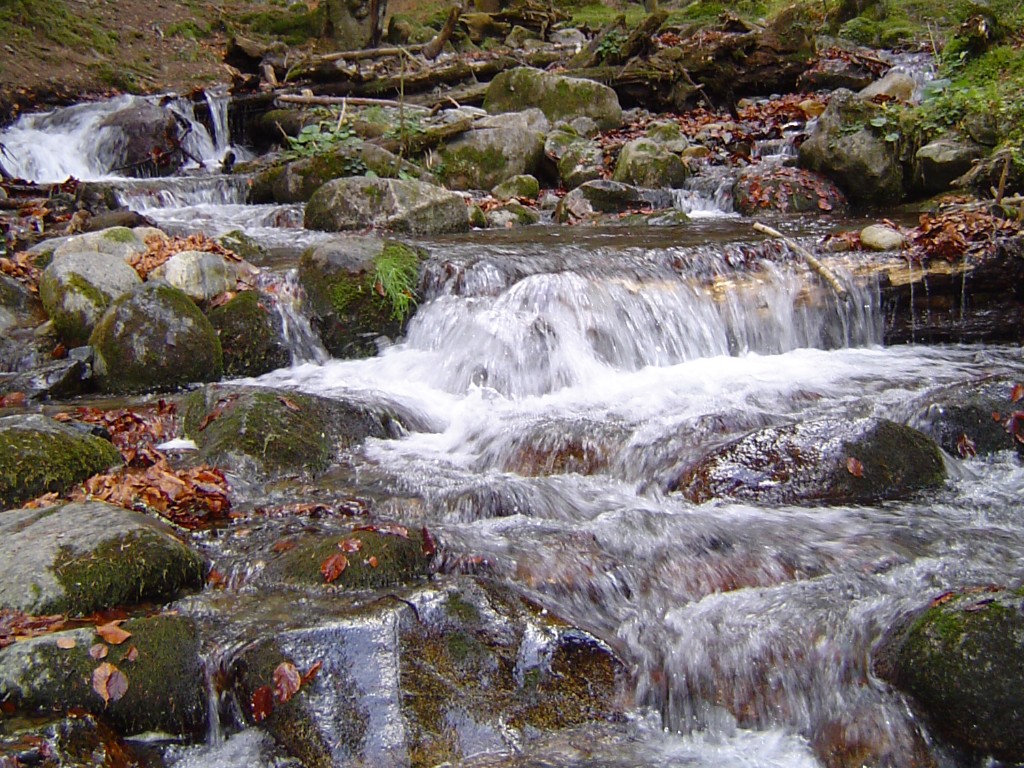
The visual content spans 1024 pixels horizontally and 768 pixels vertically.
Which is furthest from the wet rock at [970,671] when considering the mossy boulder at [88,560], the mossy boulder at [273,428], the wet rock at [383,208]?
the wet rock at [383,208]

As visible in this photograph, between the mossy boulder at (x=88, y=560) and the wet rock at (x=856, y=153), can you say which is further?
the wet rock at (x=856, y=153)

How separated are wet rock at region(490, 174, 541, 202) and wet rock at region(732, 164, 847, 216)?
296 cm

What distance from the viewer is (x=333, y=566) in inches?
147

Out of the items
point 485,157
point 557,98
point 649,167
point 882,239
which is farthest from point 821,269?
point 557,98

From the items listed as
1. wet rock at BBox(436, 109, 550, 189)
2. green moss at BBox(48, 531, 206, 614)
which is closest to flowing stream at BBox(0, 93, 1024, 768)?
green moss at BBox(48, 531, 206, 614)

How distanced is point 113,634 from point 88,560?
1.74 ft

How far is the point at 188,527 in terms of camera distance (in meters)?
4.32

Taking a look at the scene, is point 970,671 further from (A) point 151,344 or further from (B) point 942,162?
(B) point 942,162

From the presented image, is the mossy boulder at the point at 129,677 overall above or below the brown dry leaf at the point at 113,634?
below

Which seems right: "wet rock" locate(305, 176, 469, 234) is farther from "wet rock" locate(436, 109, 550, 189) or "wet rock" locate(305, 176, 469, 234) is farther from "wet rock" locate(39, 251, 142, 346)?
"wet rock" locate(39, 251, 142, 346)

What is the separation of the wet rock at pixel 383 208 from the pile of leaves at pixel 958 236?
5261mm

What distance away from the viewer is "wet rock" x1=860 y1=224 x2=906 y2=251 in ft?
25.8

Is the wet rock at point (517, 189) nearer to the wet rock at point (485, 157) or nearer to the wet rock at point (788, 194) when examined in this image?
the wet rock at point (485, 157)

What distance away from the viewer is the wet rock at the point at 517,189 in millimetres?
11875
